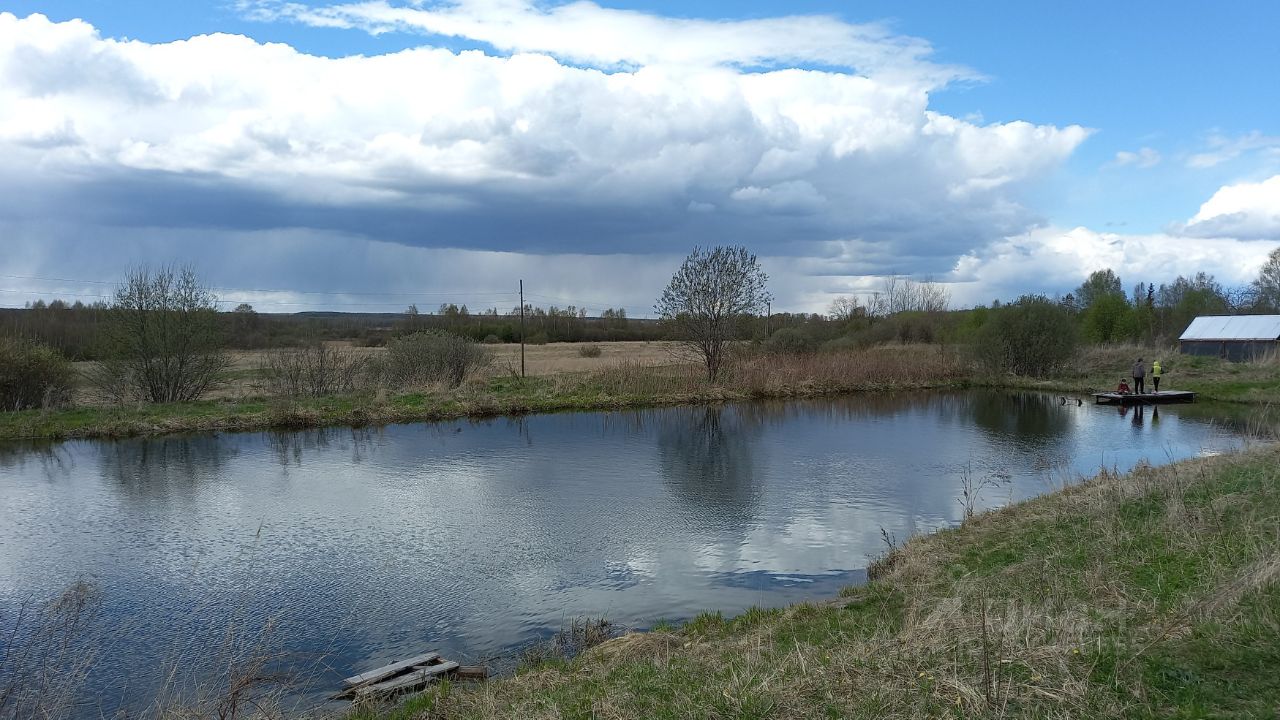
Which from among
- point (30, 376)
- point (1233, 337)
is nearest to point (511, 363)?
point (30, 376)

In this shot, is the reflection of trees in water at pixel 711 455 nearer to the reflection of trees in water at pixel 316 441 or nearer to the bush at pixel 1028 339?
the reflection of trees in water at pixel 316 441

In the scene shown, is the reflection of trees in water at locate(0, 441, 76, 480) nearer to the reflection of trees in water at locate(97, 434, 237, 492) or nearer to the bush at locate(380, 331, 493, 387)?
the reflection of trees in water at locate(97, 434, 237, 492)

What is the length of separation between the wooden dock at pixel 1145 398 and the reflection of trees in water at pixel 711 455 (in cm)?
1317

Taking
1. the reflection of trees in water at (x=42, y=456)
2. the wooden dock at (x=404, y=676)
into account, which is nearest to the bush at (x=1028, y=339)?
the reflection of trees in water at (x=42, y=456)

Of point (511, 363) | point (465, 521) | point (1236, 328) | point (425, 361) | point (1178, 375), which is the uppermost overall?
point (1236, 328)

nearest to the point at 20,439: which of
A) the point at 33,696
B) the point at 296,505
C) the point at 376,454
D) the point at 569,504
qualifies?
the point at 376,454

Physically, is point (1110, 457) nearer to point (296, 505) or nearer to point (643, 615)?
point (643, 615)

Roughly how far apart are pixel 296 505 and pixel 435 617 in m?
6.18

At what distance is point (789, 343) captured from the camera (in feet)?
134

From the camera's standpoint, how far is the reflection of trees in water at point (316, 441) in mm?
18328

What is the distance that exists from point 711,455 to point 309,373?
15.4 meters

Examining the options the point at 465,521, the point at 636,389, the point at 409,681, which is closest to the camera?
the point at 409,681

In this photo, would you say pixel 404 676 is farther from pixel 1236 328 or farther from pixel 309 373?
pixel 1236 328

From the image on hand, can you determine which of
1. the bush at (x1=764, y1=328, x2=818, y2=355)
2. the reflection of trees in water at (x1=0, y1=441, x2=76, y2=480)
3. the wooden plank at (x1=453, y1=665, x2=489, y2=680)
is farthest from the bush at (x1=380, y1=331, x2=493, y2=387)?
the wooden plank at (x1=453, y1=665, x2=489, y2=680)
